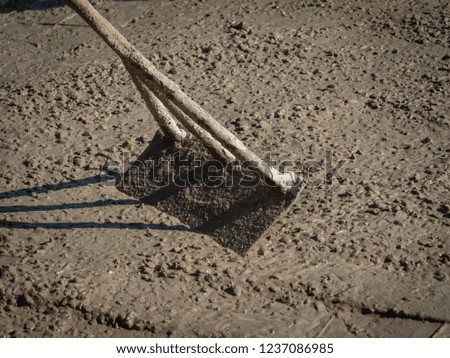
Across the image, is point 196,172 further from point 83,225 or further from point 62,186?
point 62,186

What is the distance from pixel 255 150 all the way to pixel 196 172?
0.53 meters

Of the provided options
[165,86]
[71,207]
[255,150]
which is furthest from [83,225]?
[255,150]

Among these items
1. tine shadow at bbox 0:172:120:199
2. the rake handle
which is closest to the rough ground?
tine shadow at bbox 0:172:120:199

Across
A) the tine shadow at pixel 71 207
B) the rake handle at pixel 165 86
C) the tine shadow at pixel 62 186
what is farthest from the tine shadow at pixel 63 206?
the rake handle at pixel 165 86

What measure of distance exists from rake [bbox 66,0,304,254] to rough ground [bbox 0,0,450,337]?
10 cm

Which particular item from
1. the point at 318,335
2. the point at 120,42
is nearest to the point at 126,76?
the point at 120,42

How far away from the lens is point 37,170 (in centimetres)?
406

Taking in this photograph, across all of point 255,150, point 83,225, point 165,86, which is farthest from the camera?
point 255,150

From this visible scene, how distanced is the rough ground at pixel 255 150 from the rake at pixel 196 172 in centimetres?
10

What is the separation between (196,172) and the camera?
3.69 m

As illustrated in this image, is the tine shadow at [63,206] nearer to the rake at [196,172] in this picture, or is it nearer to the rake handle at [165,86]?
the rake at [196,172]

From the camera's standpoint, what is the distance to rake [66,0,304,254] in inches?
131

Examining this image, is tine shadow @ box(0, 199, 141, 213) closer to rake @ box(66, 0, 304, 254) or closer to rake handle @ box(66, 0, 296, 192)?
rake @ box(66, 0, 304, 254)

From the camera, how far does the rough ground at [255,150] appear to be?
3168 millimetres
